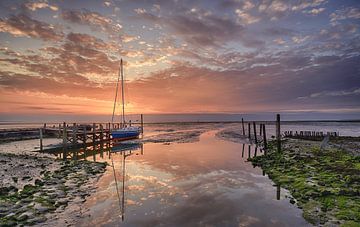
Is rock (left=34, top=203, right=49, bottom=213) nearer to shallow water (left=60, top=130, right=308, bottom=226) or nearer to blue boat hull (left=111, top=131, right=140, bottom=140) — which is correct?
shallow water (left=60, top=130, right=308, bottom=226)

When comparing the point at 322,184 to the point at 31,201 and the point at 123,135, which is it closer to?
the point at 31,201

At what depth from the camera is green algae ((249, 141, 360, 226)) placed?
31.0ft

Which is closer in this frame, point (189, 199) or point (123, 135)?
point (189, 199)

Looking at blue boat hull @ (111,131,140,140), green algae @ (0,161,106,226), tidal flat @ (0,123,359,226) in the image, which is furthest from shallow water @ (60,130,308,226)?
blue boat hull @ (111,131,140,140)

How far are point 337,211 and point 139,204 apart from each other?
337 inches

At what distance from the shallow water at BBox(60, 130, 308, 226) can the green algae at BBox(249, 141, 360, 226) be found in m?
0.70

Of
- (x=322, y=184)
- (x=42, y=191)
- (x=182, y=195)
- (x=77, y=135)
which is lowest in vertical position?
(x=182, y=195)

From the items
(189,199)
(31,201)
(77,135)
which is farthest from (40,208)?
(77,135)

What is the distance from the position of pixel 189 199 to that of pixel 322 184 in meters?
7.53

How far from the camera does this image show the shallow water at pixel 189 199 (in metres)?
9.48

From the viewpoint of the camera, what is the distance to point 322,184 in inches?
519

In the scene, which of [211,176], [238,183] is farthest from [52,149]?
[238,183]

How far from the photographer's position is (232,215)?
9.92m

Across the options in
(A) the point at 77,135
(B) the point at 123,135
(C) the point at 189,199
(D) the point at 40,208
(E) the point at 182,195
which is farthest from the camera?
(B) the point at 123,135
